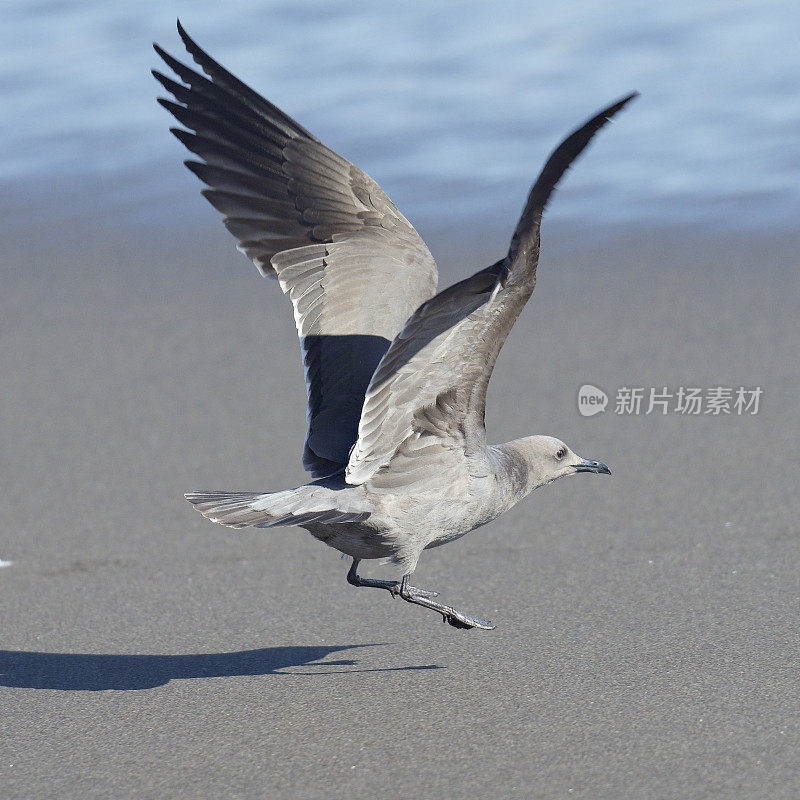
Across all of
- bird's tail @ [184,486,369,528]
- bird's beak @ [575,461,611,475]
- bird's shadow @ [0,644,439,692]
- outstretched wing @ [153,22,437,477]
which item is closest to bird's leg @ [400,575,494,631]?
bird's shadow @ [0,644,439,692]

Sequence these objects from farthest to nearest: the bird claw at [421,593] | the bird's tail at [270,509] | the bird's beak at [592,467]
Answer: the bird's beak at [592,467] → the bird claw at [421,593] → the bird's tail at [270,509]

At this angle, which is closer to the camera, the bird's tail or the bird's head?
the bird's tail

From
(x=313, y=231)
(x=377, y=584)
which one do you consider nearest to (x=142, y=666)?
(x=377, y=584)

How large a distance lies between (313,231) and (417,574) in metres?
1.38

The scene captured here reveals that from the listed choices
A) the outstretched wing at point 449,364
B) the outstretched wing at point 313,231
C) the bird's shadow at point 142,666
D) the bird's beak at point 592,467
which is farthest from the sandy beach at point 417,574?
the outstretched wing at point 313,231

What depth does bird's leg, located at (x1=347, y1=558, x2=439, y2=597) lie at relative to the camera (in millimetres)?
4676

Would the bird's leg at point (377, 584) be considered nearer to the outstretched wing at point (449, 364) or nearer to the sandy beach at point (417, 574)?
the sandy beach at point (417, 574)

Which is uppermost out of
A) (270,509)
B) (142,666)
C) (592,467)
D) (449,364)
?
(449,364)

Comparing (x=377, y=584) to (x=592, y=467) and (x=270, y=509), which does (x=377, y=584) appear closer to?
(x=270, y=509)

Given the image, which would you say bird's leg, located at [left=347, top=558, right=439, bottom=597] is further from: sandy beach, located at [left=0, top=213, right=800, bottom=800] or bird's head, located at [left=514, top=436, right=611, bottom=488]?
bird's head, located at [left=514, top=436, right=611, bottom=488]

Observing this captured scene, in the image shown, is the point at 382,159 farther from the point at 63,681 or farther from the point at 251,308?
the point at 63,681

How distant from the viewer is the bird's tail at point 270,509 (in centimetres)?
433

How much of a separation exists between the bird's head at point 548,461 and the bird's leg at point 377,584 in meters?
0.58

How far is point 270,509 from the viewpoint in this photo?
437 centimetres
